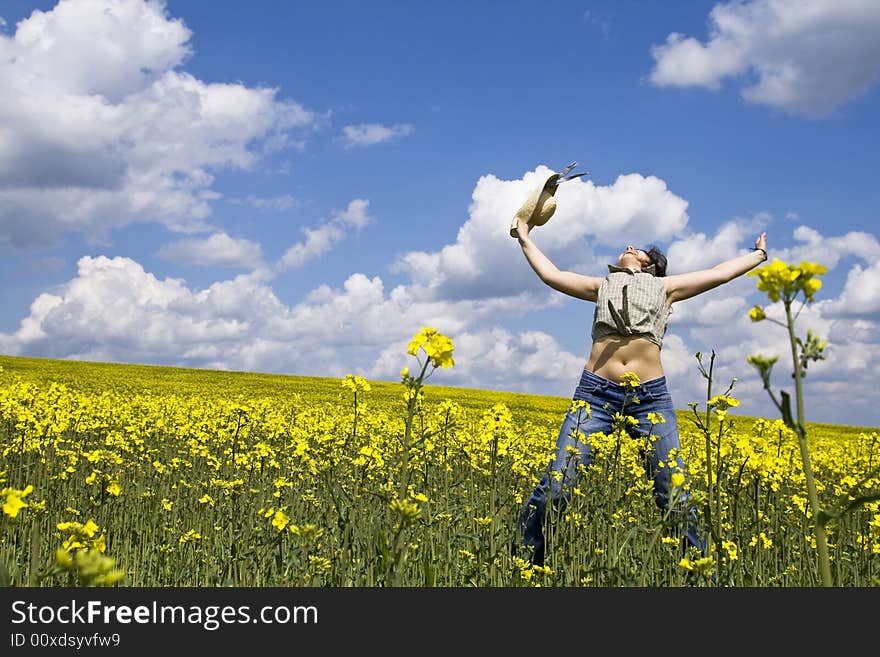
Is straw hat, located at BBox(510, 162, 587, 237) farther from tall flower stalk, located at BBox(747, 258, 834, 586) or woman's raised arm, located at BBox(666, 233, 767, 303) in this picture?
tall flower stalk, located at BBox(747, 258, 834, 586)

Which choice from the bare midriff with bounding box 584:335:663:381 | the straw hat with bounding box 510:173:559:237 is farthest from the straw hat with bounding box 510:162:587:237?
the bare midriff with bounding box 584:335:663:381

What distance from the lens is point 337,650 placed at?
83.9 inches

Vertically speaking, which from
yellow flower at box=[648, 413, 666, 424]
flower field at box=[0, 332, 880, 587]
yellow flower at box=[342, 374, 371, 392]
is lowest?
flower field at box=[0, 332, 880, 587]

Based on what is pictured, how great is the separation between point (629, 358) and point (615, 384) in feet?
0.67

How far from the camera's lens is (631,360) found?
4.74 metres

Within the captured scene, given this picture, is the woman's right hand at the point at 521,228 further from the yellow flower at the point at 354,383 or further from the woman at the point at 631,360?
the yellow flower at the point at 354,383

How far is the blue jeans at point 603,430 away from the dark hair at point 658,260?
853 mm

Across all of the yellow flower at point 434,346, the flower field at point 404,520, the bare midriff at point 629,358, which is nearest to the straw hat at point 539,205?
the bare midriff at point 629,358

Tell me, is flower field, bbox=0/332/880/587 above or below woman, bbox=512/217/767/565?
below

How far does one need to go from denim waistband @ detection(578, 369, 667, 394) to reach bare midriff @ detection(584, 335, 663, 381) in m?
0.03

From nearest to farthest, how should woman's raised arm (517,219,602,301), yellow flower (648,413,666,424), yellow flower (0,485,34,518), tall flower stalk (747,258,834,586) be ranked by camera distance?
tall flower stalk (747,258,834,586), yellow flower (0,485,34,518), yellow flower (648,413,666,424), woman's raised arm (517,219,602,301)

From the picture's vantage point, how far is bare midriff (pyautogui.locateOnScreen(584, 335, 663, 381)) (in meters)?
4.73

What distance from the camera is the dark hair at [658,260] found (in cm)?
518

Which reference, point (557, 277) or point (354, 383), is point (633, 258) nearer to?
point (557, 277)
